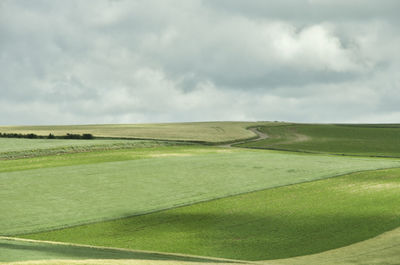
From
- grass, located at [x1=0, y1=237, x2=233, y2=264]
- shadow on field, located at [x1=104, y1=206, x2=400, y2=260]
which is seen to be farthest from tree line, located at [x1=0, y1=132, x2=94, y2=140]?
grass, located at [x1=0, y1=237, x2=233, y2=264]

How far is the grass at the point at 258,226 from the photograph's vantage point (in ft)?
81.8

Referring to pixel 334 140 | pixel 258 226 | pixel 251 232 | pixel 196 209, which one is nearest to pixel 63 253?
pixel 251 232

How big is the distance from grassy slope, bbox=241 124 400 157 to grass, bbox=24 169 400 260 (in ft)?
136

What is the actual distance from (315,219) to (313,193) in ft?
26.2

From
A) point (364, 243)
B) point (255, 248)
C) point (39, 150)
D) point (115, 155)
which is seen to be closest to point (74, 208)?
point (255, 248)

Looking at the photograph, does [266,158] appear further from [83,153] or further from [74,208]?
[74,208]

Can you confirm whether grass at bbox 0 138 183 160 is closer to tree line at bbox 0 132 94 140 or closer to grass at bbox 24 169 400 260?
tree line at bbox 0 132 94 140

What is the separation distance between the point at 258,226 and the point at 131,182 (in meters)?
16.3

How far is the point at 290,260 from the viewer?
2269 cm

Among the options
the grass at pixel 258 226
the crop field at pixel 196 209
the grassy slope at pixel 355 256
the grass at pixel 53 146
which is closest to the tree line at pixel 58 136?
the grass at pixel 53 146

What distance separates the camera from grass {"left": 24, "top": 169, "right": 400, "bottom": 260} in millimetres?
24938

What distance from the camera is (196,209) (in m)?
32.8

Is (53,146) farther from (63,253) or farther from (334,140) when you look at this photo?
(334,140)

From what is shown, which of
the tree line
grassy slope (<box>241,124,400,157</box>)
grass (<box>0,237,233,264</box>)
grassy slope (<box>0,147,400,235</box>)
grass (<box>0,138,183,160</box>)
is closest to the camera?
grass (<box>0,237,233,264</box>)
